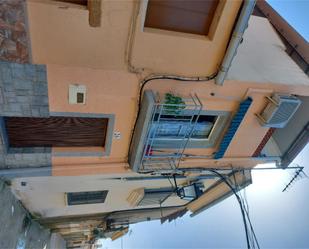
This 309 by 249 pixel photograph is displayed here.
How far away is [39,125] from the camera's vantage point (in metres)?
4.19

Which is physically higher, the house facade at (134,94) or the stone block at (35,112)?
the house facade at (134,94)

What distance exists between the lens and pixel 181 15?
3.71 m

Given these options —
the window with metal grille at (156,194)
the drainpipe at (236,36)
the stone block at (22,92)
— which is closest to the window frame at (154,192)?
the window with metal grille at (156,194)

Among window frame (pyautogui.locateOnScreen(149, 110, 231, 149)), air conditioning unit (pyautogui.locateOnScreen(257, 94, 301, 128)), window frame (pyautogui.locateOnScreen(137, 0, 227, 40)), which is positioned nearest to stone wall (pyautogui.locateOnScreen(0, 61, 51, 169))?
window frame (pyautogui.locateOnScreen(137, 0, 227, 40))

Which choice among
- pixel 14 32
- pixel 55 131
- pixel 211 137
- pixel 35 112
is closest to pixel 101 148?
pixel 55 131

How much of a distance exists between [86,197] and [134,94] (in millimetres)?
3895

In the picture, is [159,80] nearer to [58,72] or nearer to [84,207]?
[58,72]

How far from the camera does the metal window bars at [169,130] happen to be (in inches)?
167

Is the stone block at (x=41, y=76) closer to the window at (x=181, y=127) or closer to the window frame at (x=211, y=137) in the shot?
the window at (x=181, y=127)

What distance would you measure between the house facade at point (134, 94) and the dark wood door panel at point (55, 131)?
2cm

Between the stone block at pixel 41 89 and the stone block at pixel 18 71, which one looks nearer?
the stone block at pixel 18 71

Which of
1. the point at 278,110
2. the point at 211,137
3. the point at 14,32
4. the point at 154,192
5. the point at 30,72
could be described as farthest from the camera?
the point at 154,192

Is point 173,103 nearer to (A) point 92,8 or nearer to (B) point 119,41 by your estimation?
(B) point 119,41

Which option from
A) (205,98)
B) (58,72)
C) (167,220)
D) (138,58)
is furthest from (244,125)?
(167,220)
